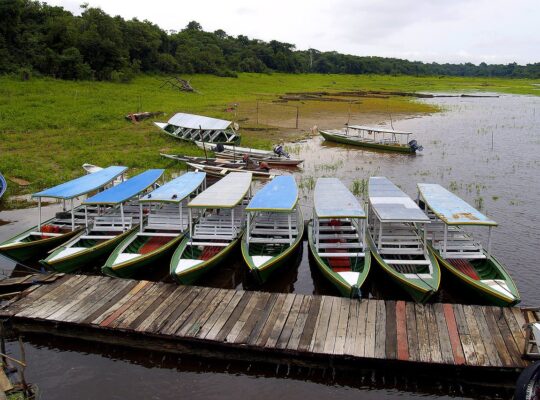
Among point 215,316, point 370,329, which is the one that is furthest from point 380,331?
point 215,316

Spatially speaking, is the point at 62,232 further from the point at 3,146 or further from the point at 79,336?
the point at 3,146

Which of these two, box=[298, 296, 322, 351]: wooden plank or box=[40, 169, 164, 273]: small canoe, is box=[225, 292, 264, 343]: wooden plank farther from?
box=[40, 169, 164, 273]: small canoe

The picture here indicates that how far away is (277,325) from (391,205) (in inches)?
210

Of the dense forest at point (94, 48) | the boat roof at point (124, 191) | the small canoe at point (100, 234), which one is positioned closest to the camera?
the small canoe at point (100, 234)

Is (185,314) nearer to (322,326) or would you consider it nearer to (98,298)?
(98,298)

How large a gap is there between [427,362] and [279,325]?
3.12 metres

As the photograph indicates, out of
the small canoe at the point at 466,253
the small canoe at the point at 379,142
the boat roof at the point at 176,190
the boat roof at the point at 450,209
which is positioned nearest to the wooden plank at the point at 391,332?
the small canoe at the point at 466,253

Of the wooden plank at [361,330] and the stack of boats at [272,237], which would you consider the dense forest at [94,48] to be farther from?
the wooden plank at [361,330]

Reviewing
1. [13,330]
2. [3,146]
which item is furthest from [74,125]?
[13,330]

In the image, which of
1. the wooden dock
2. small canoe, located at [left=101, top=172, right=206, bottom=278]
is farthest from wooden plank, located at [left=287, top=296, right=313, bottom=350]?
small canoe, located at [left=101, top=172, right=206, bottom=278]

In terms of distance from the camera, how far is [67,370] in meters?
9.63

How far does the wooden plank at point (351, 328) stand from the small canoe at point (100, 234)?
7507 millimetres

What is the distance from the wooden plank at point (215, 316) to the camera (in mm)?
9828

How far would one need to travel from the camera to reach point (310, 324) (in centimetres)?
1012
